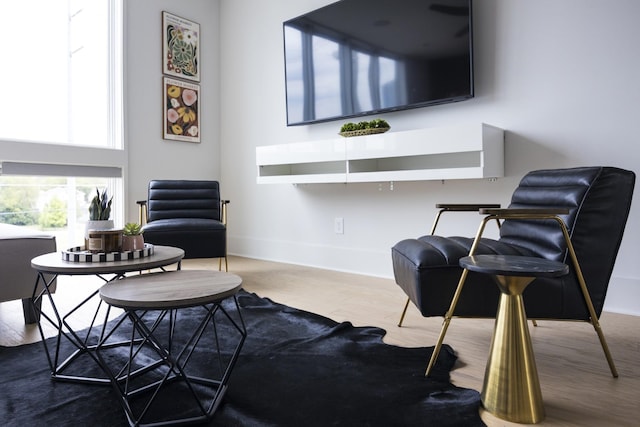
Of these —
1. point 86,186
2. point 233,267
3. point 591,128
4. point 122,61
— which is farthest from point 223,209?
point 591,128

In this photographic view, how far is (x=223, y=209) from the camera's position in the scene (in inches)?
132

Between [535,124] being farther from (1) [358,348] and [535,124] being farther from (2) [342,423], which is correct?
(2) [342,423]

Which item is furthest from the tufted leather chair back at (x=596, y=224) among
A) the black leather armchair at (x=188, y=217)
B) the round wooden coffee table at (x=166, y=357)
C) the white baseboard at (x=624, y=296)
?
the black leather armchair at (x=188, y=217)

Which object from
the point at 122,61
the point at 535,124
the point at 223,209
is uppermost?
the point at 122,61

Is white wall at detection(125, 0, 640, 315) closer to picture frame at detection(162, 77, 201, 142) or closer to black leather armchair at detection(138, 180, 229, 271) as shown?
picture frame at detection(162, 77, 201, 142)

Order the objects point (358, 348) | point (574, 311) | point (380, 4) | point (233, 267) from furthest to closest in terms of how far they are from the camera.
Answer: point (233, 267) < point (380, 4) < point (358, 348) < point (574, 311)

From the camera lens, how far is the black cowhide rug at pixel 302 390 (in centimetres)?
121

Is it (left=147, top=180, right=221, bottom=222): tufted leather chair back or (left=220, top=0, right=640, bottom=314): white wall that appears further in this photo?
(left=147, top=180, right=221, bottom=222): tufted leather chair back

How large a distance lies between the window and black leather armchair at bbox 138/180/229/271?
60cm

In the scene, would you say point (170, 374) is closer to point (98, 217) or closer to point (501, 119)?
point (98, 217)

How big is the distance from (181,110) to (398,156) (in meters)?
2.44

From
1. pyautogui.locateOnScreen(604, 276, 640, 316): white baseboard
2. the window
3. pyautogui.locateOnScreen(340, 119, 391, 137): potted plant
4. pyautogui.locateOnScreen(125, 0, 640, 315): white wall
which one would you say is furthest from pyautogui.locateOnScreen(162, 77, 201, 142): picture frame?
pyautogui.locateOnScreen(604, 276, 640, 316): white baseboard

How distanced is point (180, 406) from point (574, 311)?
52.2 inches

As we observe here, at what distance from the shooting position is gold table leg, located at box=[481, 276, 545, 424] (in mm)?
1219
